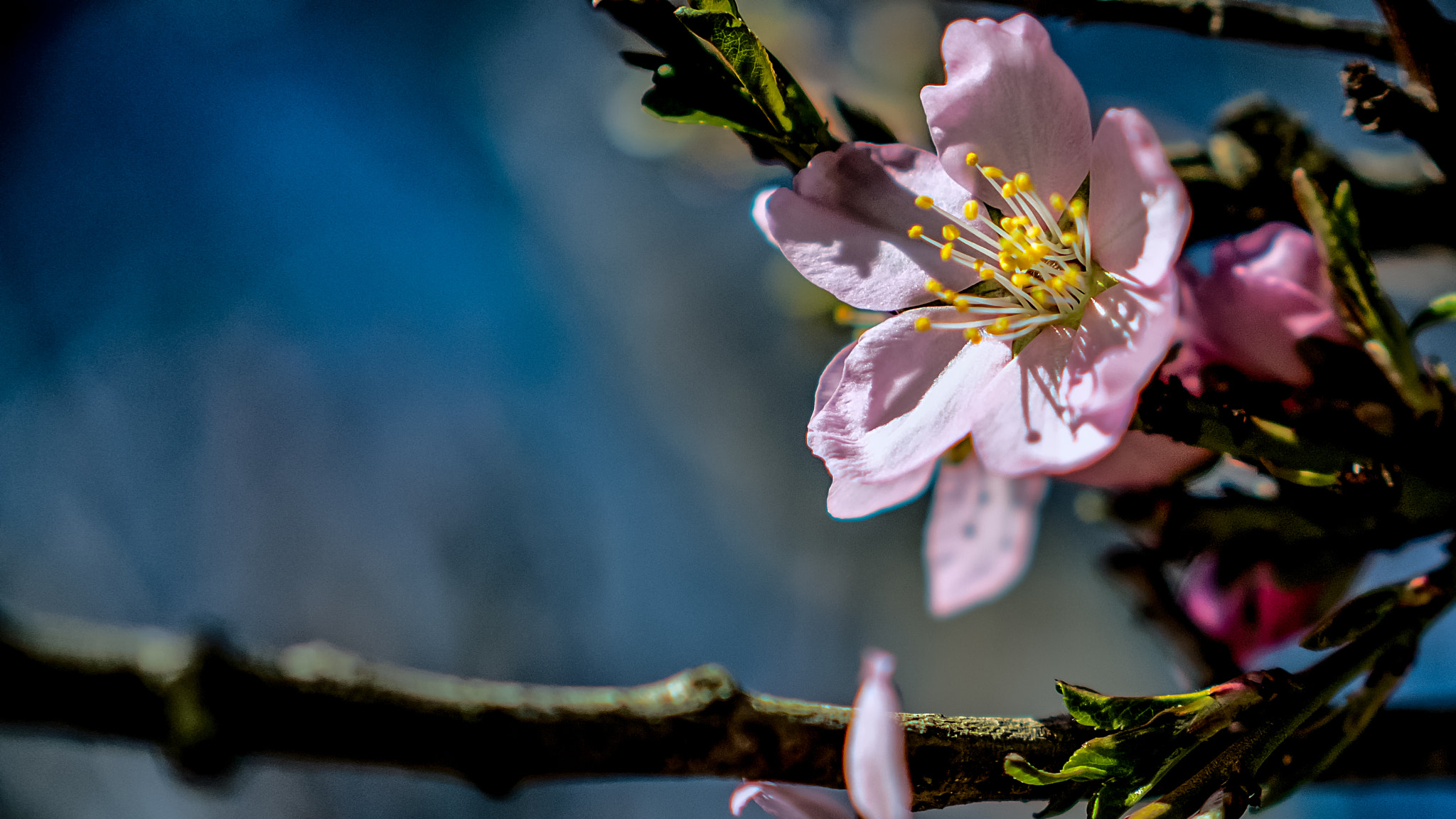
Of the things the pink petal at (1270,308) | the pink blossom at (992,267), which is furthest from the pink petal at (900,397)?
the pink petal at (1270,308)

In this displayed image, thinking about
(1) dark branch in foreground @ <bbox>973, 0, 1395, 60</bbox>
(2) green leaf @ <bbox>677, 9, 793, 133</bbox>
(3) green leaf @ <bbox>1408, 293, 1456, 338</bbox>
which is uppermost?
(1) dark branch in foreground @ <bbox>973, 0, 1395, 60</bbox>

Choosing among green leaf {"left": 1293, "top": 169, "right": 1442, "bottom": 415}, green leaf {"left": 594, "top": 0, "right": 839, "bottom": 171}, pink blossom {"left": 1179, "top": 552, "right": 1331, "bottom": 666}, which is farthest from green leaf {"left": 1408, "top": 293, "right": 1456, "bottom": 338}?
green leaf {"left": 594, "top": 0, "right": 839, "bottom": 171}

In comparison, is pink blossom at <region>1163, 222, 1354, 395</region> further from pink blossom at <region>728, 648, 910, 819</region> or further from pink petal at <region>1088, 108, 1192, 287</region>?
pink blossom at <region>728, 648, 910, 819</region>

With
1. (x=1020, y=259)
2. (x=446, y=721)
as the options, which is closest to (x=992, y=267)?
(x=1020, y=259)

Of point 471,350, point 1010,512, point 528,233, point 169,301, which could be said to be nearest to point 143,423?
point 169,301

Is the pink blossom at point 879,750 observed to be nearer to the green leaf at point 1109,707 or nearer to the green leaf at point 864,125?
the green leaf at point 1109,707

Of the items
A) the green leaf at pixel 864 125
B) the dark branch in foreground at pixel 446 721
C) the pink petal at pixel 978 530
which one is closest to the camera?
the dark branch in foreground at pixel 446 721

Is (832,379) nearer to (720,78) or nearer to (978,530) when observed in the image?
(720,78)
